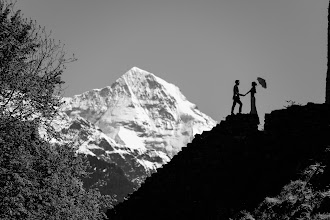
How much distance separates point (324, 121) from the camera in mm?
26922

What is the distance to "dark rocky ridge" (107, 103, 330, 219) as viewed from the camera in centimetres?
2562

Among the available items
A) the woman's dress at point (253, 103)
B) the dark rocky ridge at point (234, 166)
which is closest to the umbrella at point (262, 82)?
the woman's dress at point (253, 103)

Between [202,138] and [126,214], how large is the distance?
5598 millimetres

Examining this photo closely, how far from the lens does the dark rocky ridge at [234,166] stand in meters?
25.6

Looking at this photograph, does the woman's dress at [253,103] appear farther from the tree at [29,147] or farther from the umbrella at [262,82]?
the tree at [29,147]

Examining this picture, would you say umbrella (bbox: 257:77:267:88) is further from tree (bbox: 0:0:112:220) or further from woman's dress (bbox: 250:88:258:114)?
tree (bbox: 0:0:112:220)

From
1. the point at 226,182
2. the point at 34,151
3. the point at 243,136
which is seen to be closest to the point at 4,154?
the point at 34,151

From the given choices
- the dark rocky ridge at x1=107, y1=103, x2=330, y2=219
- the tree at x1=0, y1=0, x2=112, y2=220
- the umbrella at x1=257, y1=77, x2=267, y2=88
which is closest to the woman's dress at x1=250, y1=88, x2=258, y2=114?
the umbrella at x1=257, y1=77, x2=267, y2=88

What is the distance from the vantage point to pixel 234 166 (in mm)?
28781

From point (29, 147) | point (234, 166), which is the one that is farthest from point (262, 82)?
point (29, 147)

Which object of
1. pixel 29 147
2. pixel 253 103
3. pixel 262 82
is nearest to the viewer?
pixel 29 147

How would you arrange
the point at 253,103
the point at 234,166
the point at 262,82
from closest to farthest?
→ the point at 234,166
the point at 262,82
the point at 253,103

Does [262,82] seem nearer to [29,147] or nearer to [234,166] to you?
[234,166]

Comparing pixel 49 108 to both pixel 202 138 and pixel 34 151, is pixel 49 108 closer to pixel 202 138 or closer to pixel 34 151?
pixel 34 151
